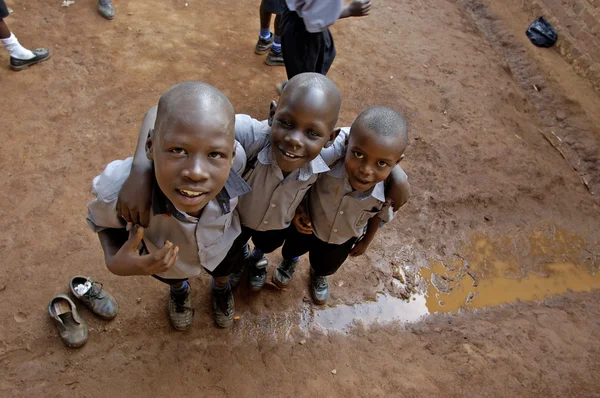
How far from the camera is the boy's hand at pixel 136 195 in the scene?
4.76 ft

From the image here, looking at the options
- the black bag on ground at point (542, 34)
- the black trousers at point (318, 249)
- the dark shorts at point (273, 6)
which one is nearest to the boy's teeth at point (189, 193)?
the black trousers at point (318, 249)

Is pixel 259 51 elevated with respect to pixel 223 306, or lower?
elevated

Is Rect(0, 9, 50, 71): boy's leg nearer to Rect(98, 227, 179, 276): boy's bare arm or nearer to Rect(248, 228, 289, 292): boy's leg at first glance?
Rect(248, 228, 289, 292): boy's leg

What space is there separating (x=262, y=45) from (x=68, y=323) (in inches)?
117

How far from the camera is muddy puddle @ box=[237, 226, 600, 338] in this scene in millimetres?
2701

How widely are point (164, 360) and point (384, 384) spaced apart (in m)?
1.17

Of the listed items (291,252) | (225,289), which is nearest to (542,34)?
(291,252)

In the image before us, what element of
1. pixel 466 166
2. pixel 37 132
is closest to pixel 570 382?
pixel 466 166

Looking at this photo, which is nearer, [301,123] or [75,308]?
[301,123]

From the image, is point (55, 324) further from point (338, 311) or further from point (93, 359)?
point (338, 311)

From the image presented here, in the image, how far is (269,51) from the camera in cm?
422

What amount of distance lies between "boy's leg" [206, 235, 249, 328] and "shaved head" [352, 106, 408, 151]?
802 millimetres

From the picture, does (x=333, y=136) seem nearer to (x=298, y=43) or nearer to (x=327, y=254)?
(x=327, y=254)

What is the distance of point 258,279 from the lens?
8.61 feet
